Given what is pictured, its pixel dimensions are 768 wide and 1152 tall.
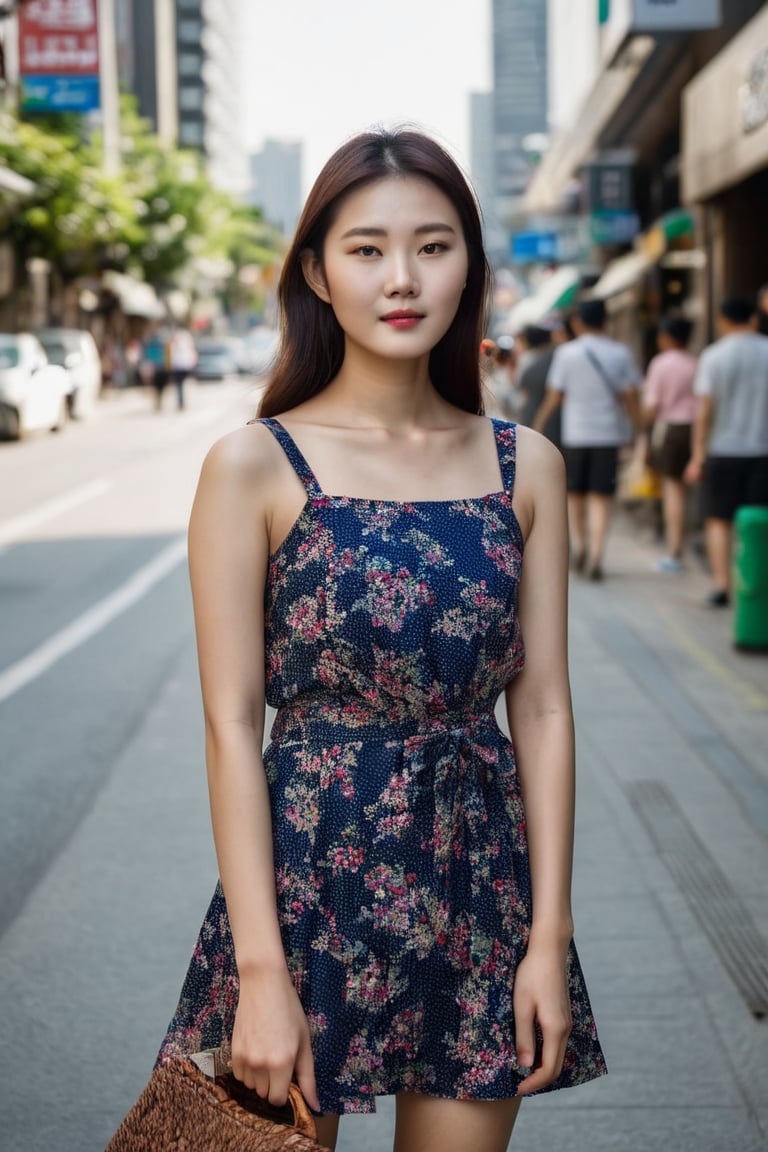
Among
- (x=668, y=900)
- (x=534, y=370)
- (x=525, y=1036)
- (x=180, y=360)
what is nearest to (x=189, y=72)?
(x=180, y=360)

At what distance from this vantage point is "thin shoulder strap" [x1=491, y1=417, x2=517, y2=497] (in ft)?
7.17

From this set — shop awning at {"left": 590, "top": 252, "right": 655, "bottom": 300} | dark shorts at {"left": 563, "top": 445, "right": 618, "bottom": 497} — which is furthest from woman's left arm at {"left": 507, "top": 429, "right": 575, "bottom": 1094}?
shop awning at {"left": 590, "top": 252, "right": 655, "bottom": 300}

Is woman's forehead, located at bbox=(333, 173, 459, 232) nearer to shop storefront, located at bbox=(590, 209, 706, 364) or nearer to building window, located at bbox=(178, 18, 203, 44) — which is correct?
shop storefront, located at bbox=(590, 209, 706, 364)

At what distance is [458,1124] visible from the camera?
204 cm

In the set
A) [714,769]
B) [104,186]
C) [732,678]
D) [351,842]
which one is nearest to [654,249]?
[732,678]

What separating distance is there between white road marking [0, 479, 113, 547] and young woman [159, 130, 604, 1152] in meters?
12.8

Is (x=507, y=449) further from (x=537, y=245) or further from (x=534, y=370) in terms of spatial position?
(x=537, y=245)

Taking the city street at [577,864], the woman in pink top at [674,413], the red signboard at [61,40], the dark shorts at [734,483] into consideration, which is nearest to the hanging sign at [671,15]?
the woman in pink top at [674,413]

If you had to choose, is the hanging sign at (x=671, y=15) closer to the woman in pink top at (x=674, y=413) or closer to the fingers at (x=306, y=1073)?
the woman in pink top at (x=674, y=413)

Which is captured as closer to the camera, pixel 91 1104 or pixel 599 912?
pixel 91 1104

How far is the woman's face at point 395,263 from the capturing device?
2.07m

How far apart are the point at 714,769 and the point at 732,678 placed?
6.48 ft

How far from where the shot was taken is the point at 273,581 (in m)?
2.04

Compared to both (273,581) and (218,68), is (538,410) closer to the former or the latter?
(273,581)
